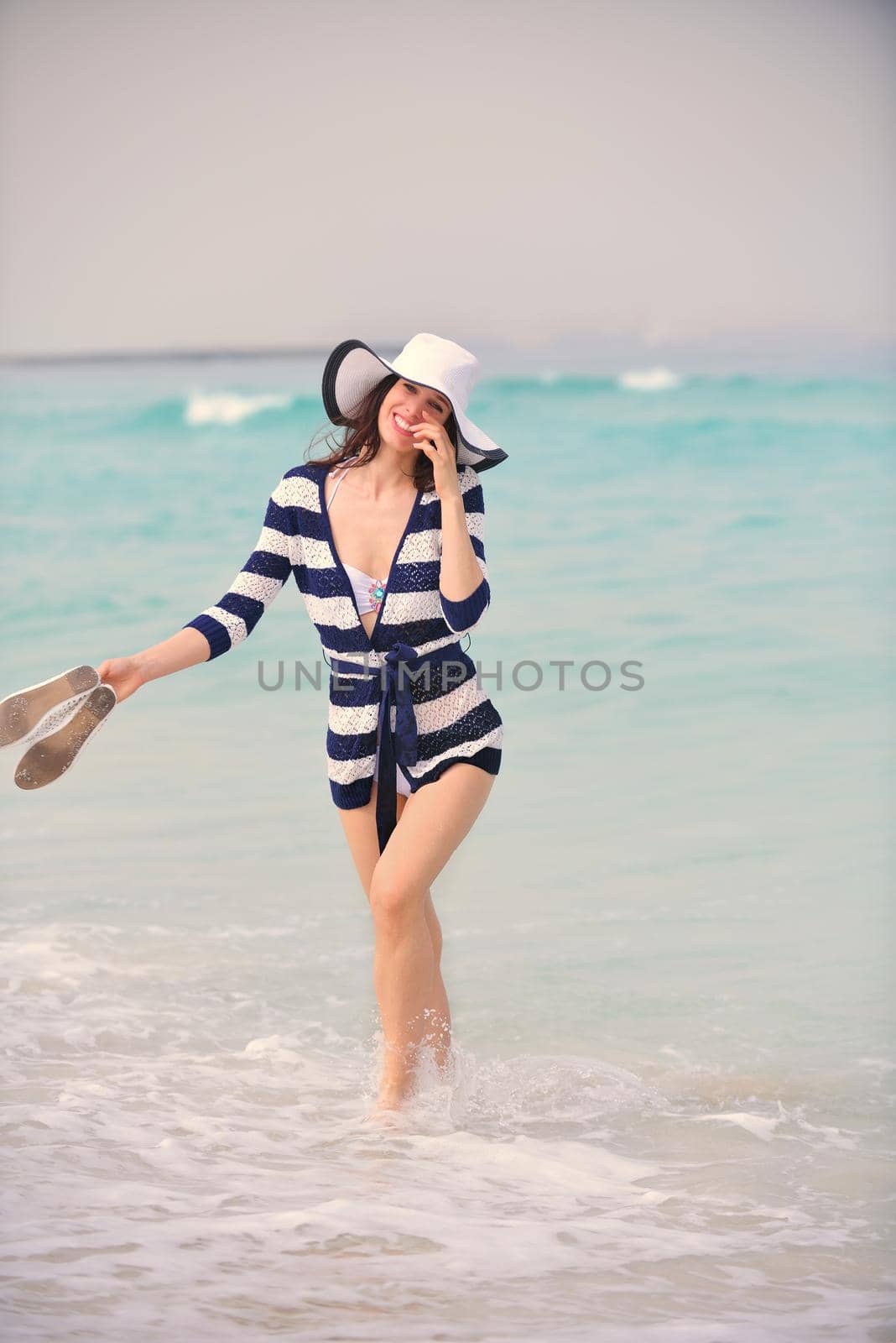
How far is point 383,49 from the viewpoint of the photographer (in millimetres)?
10195

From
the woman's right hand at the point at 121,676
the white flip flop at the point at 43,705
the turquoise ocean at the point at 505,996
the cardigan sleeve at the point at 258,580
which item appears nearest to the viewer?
the turquoise ocean at the point at 505,996

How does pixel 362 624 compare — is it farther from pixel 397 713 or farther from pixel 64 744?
pixel 64 744

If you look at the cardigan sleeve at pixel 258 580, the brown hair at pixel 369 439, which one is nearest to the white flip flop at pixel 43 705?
the cardigan sleeve at pixel 258 580

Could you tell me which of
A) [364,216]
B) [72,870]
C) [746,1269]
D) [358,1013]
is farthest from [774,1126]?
[364,216]

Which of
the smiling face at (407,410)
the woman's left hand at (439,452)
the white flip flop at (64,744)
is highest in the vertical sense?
the smiling face at (407,410)

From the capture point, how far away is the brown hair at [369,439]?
9.57 ft

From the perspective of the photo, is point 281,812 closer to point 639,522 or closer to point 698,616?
point 698,616

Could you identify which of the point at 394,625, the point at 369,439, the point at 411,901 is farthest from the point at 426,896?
the point at 369,439

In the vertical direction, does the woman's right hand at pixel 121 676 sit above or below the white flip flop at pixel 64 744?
above

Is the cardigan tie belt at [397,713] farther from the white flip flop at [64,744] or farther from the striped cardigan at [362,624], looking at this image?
the white flip flop at [64,744]

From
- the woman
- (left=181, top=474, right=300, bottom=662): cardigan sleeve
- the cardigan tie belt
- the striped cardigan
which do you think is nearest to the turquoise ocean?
the woman

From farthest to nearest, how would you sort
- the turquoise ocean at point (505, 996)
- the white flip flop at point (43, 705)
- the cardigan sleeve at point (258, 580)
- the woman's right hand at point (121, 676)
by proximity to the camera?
the cardigan sleeve at point (258, 580) → the woman's right hand at point (121, 676) → the white flip flop at point (43, 705) → the turquoise ocean at point (505, 996)

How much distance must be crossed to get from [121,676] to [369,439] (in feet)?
2.26

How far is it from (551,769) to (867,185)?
860 centimetres
